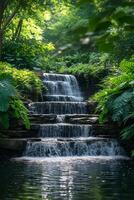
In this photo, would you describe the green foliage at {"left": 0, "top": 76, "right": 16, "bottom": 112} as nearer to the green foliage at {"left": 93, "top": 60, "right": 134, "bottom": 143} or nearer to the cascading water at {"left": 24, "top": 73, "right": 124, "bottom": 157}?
the cascading water at {"left": 24, "top": 73, "right": 124, "bottom": 157}

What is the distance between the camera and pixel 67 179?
8625 mm

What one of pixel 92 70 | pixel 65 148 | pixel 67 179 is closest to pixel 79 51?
pixel 67 179

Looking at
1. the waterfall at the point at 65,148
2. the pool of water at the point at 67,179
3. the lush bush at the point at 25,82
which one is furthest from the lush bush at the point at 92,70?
the pool of water at the point at 67,179

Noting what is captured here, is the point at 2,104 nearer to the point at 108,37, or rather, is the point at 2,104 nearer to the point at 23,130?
the point at 23,130

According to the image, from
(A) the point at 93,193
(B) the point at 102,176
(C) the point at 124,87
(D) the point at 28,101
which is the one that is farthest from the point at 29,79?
→ (A) the point at 93,193

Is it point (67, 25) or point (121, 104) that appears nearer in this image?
point (121, 104)

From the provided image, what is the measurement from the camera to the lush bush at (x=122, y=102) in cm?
1321

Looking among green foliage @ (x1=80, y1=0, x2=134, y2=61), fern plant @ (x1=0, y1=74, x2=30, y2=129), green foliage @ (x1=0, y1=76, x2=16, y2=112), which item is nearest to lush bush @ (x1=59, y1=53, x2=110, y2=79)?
fern plant @ (x1=0, y1=74, x2=30, y2=129)

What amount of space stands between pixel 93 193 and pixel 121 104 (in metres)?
6.25

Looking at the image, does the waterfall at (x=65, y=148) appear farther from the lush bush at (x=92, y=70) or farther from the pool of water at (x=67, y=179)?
the lush bush at (x=92, y=70)

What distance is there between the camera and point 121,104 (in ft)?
43.3

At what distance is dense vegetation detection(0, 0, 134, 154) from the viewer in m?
1.29

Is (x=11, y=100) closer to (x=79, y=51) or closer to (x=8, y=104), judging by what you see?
(x=8, y=104)

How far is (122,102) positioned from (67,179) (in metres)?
5.05
